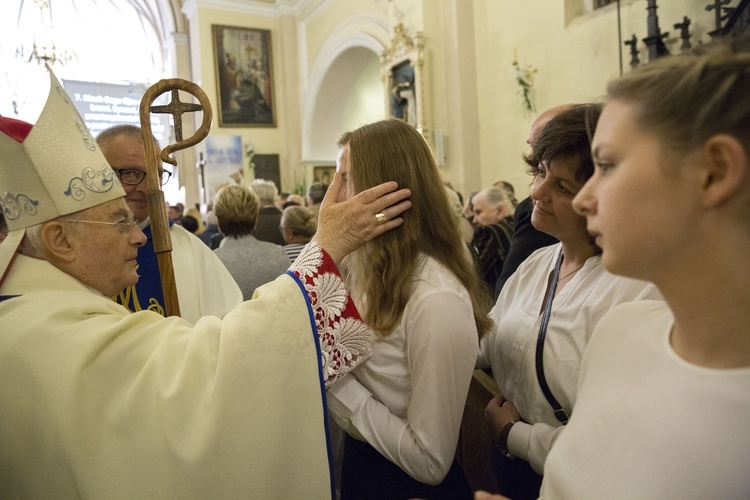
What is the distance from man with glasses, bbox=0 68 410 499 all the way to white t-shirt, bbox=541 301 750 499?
0.58 m

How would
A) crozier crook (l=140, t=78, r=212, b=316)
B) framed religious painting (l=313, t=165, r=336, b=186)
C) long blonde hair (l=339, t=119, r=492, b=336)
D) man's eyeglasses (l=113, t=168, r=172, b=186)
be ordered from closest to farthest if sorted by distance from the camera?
long blonde hair (l=339, t=119, r=492, b=336)
crozier crook (l=140, t=78, r=212, b=316)
man's eyeglasses (l=113, t=168, r=172, b=186)
framed religious painting (l=313, t=165, r=336, b=186)

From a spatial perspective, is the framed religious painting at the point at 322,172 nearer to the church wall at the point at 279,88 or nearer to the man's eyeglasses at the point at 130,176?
the church wall at the point at 279,88

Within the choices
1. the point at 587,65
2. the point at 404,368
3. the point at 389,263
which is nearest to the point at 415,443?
the point at 404,368

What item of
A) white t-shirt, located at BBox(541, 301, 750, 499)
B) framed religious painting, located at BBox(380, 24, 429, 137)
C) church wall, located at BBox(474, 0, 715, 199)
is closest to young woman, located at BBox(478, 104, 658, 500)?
white t-shirt, located at BBox(541, 301, 750, 499)

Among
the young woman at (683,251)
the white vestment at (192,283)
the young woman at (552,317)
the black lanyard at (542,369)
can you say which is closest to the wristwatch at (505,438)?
the young woman at (552,317)

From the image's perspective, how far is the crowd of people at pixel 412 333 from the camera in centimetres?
75

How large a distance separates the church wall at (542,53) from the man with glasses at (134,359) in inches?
191

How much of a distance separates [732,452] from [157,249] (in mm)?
1532

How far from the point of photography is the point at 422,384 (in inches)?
53.9

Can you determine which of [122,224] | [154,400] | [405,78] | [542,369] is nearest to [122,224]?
[122,224]

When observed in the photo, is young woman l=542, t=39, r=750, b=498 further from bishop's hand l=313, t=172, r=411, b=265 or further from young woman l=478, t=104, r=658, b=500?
bishop's hand l=313, t=172, r=411, b=265

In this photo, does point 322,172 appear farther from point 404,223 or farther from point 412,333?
point 412,333

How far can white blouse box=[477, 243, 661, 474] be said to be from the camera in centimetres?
133

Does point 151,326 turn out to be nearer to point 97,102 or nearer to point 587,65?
point 587,65
